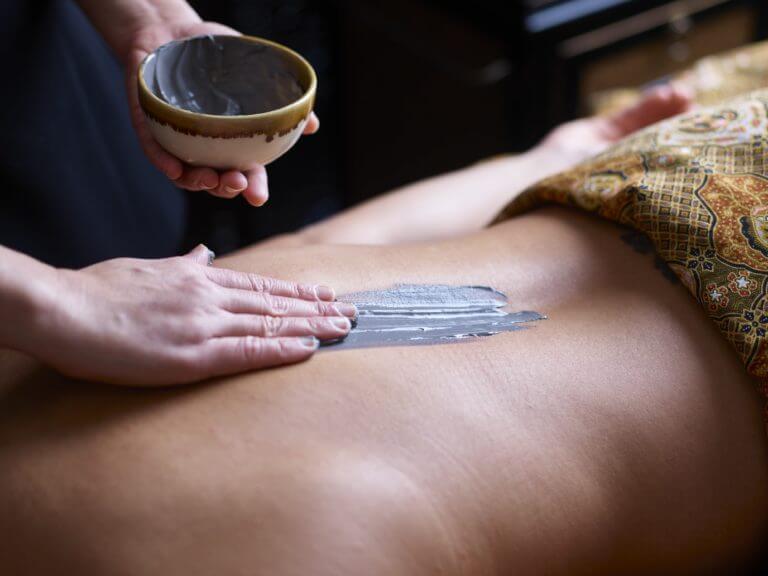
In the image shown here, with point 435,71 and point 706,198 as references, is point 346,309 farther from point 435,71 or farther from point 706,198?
point 435,71

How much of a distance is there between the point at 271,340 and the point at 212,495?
14 centimetres

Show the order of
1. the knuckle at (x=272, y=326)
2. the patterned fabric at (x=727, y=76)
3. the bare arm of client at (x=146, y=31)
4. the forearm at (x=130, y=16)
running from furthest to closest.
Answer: the patterned fabric at (x=727, y=76)
the forearm at (x=130, y=16)
the bare arm of client at (x=146, y=31)
the knuckle at (x=272, y=326)

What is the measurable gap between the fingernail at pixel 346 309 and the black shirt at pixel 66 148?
58 centimetres

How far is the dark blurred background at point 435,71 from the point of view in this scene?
5.16ft

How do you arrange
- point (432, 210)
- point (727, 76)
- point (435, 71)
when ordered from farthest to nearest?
point (435, 71) < point (727, 76) < point (432, 210)

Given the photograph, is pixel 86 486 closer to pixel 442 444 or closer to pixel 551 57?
pixel 442 444

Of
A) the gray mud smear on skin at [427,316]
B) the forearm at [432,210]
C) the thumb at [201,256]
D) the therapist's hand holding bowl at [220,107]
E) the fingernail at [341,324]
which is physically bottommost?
the forearm at [432,210]

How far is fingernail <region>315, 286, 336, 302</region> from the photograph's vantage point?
0.74m

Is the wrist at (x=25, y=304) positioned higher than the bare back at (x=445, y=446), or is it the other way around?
the wrist at (x=25, y=304)

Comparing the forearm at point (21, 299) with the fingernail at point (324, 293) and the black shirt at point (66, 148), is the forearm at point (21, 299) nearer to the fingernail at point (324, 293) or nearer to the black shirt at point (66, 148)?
the fingernail at point (324, 293)

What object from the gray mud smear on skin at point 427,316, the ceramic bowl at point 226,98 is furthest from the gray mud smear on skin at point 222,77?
the gray mud smear on skin at point 427,316

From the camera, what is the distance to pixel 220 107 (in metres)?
0.90

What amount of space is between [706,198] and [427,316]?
30 centimetres

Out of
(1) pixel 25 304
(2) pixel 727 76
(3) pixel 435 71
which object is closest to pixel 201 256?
(1) pixel 25 304
